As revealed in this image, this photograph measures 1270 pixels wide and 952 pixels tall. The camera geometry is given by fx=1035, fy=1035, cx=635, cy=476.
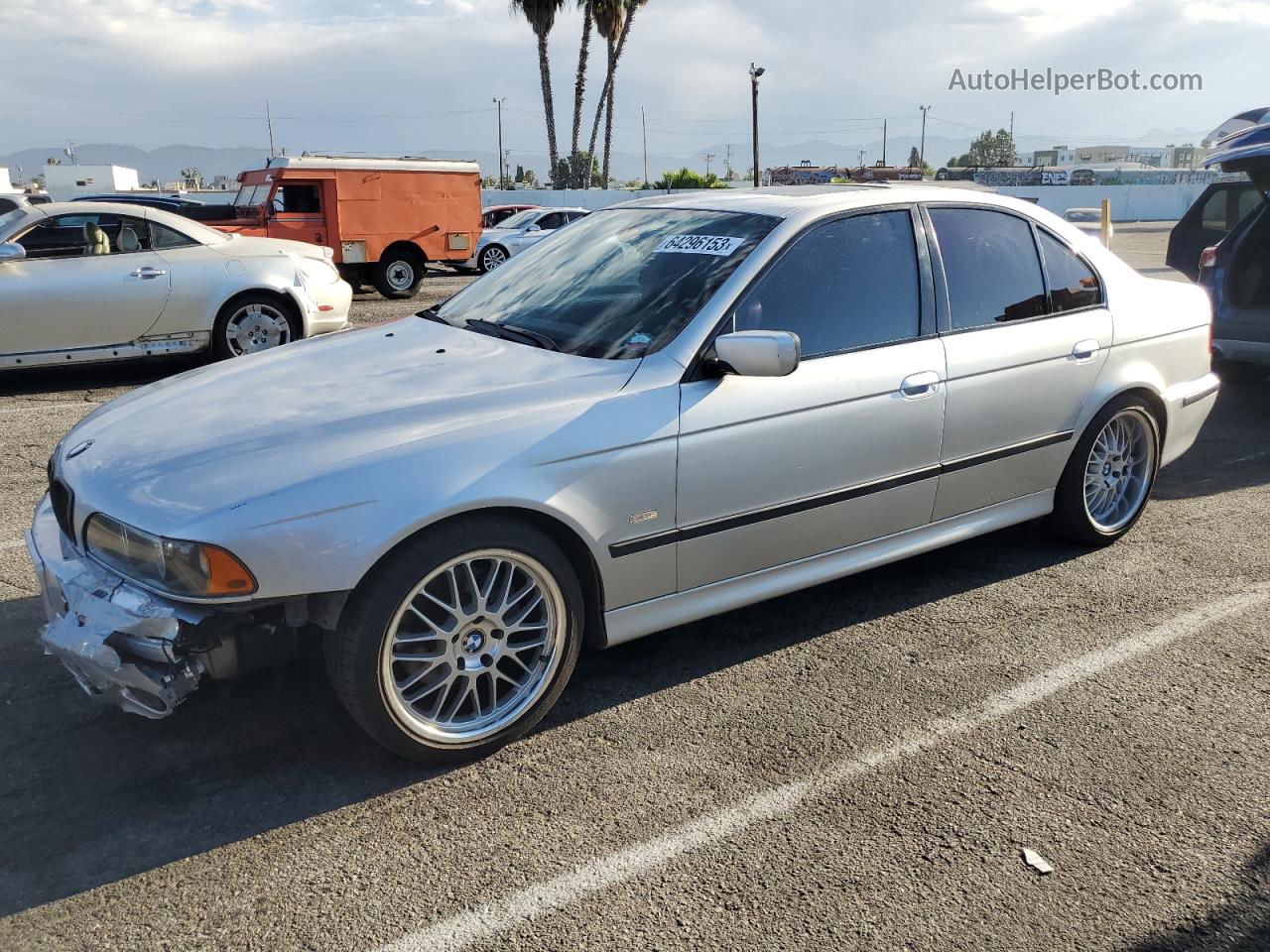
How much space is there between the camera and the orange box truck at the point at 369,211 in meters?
15.5

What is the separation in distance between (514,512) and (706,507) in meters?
0.67

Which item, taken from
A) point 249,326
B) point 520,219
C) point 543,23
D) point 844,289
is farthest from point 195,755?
point 543,23

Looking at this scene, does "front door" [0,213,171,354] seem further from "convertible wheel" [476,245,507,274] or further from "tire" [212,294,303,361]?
"convertible wheel" [476,245,507,274]

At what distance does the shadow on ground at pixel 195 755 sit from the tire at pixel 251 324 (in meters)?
5.07

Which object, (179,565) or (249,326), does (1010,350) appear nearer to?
(179,565)

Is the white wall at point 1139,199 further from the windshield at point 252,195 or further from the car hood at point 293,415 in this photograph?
the car hood at point 293,415

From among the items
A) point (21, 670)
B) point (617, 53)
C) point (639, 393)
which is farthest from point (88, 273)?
point (617, 53)

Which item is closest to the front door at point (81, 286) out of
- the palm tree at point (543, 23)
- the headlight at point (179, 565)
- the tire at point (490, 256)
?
the headlight at point (179, 565)

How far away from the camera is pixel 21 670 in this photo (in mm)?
3525

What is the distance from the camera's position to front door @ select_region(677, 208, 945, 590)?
334 centimetres

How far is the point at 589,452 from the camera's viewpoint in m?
3.08

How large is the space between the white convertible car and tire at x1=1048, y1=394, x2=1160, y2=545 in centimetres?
632

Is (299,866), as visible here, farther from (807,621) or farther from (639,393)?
(807,621)

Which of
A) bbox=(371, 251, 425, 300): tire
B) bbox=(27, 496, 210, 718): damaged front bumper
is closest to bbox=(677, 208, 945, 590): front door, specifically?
bbox=(27, 496, 210, 718): damaged front bumper
